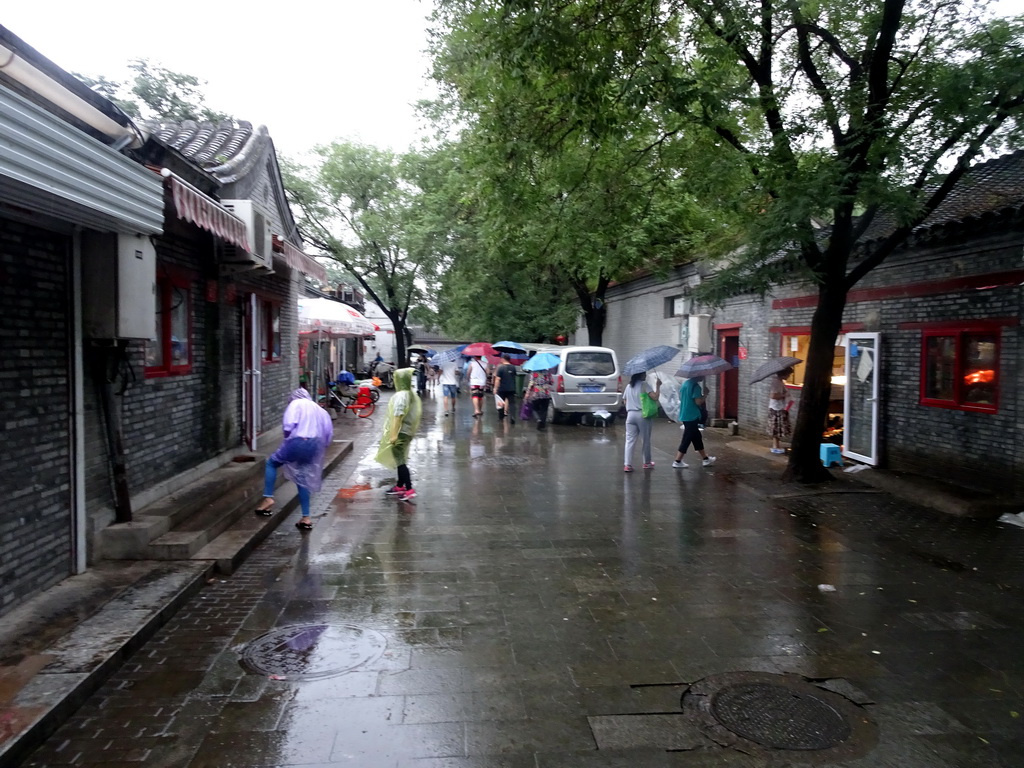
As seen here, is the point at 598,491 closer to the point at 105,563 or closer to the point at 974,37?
the point at 105,563

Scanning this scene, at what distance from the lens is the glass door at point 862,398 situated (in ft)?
36.3

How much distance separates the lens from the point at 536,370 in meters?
17.9

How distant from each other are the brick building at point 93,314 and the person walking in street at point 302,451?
103 cm

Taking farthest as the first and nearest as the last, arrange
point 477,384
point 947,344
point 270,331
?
point 477,384, point 270,331, point 947,344

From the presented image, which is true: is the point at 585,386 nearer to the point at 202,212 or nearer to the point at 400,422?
the point at 400,422

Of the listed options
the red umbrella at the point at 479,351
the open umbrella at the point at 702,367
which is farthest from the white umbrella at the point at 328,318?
the open umbrella at the point at 702,367

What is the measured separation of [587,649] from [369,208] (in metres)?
28.8

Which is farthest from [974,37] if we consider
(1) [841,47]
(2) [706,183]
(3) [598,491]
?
(3) [598,491]

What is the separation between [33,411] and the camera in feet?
17.0

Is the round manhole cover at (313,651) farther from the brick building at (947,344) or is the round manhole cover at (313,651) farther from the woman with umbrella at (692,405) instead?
the woman with umbrella at (692,405)

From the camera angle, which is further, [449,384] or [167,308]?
[449,384]

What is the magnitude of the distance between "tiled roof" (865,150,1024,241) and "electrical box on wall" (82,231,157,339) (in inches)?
342

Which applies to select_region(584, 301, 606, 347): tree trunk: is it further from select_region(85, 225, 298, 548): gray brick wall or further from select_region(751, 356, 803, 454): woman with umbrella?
select_region(85, 225, 298, 548): gray brick wall

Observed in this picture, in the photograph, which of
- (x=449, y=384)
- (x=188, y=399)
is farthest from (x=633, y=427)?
(x=449, y=384)
